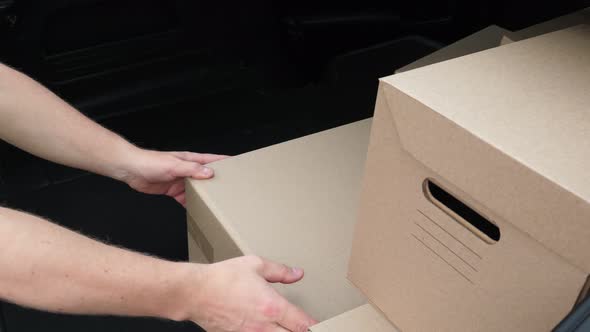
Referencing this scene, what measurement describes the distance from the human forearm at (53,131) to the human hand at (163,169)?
1cm

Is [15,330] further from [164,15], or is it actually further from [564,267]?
[564,267]

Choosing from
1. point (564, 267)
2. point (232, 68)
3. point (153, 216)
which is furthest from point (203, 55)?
point (564, 267)

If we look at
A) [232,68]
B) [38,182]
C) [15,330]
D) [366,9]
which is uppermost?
[366,9]

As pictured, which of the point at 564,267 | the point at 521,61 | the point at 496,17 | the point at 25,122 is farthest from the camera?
the point at 496,17

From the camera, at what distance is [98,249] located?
1.58 ft

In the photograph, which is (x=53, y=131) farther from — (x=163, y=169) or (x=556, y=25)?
(x=556, y=25)

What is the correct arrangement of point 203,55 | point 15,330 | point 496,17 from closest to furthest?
point 15,330
point 203,55
point 496,17

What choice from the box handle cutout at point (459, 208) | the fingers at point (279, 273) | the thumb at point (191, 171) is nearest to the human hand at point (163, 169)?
the thumb at point (191, 171)

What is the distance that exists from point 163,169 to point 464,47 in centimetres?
46

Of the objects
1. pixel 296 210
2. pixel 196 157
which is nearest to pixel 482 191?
pixel 296 210

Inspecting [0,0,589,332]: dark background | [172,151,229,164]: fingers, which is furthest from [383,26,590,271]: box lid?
[0,0,589,332]: dark background

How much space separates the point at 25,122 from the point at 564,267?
23.6 inches

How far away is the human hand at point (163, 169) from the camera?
27.6 inches

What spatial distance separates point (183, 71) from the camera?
109 centimetres
